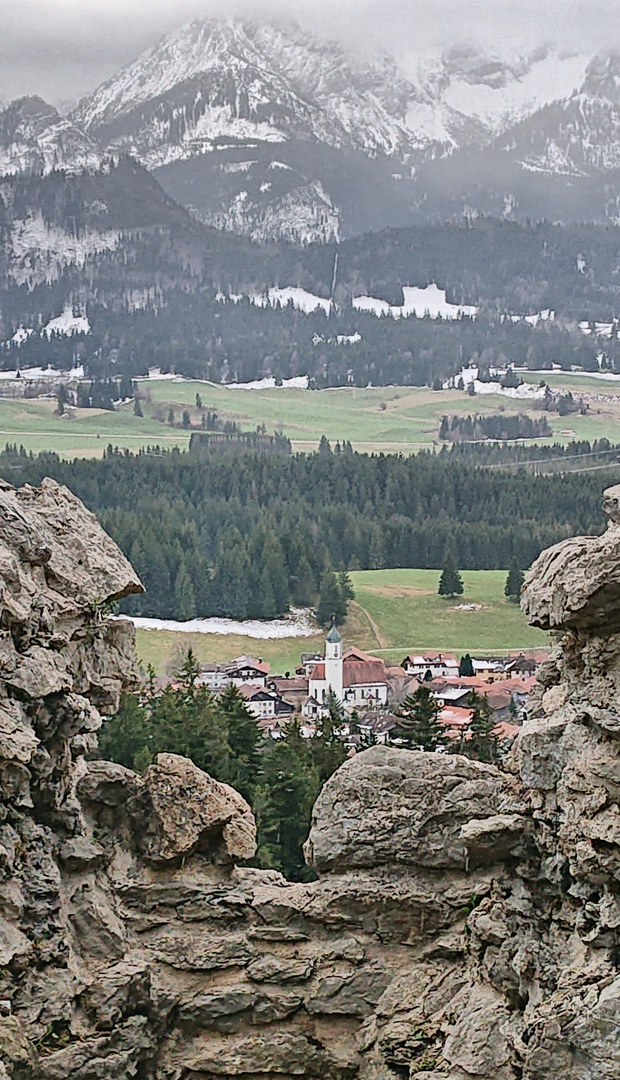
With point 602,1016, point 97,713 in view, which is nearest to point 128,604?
point 97,713

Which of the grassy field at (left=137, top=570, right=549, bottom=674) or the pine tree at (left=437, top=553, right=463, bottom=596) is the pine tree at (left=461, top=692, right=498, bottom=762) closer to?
the grassy field at (left=137, top=570, right=549, bottom=674)

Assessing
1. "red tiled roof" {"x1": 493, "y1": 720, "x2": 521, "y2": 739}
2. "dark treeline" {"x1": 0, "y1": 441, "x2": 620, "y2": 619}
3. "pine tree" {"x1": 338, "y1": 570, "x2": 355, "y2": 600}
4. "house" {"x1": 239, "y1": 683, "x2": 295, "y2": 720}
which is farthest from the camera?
"dark treeline" {"x1": 0, "y1": 441, "x2": 620, "y2": 619}

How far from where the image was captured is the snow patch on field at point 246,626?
82.1 meters

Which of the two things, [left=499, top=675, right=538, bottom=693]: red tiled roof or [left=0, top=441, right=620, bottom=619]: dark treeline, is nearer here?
[left=499, top=675, right=538, bottom=693]: red tiled roof

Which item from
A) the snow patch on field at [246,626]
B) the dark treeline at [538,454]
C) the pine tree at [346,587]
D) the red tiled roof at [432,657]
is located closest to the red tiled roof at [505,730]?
the red tiled roof at [432,657]

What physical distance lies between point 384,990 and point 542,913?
9.56 ft

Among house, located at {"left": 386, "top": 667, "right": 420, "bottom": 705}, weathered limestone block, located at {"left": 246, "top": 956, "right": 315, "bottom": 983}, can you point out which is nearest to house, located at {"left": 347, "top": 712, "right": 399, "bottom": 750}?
house, located at {"left": 386, "top": 667, "right": 420, "bottom": 705}

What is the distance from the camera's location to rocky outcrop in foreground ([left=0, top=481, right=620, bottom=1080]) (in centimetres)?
1344

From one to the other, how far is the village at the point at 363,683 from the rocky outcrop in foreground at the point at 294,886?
23.3m

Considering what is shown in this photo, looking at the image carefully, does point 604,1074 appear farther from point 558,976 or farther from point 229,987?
point 229,987

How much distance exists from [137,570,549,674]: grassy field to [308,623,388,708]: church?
9371mm

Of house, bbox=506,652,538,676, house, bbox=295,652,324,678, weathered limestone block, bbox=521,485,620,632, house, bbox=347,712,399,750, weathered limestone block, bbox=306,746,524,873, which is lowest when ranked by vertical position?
house, bbox=295,652,324,678

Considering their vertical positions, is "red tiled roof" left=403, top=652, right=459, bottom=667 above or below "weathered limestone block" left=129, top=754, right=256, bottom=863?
below

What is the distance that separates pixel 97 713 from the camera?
16641mm
